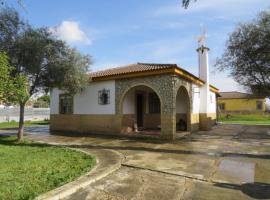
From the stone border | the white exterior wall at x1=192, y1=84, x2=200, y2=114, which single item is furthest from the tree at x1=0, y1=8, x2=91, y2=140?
the white exterior wall at x1=192, y1=84, x2=200, y2=114

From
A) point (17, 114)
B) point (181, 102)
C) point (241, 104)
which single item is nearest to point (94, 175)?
point (181, 102)

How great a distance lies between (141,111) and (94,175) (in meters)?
11.7

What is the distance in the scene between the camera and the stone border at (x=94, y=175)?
4.86 metres

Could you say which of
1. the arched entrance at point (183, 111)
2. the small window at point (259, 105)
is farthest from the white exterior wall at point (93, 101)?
the small window at point (259, 105)

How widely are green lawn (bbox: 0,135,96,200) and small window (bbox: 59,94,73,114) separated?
7.95 m

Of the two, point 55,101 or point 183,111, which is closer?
point 183,111

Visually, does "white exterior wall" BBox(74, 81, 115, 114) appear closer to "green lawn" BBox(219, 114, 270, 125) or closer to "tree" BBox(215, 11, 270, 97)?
"tree" BBox(215, 11, 270, 97)

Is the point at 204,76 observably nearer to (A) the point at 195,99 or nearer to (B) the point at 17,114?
(A) the point at 195,99

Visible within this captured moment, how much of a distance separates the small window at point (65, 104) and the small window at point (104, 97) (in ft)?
9.29

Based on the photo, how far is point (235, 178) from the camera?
6234mm

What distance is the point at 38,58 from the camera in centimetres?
1120

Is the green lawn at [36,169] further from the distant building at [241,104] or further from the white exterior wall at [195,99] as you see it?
the distant building at [241,104]

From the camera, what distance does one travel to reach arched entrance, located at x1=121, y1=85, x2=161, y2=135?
15.7 meters

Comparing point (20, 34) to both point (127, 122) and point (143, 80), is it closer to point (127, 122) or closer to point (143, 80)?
point (143, 80)
